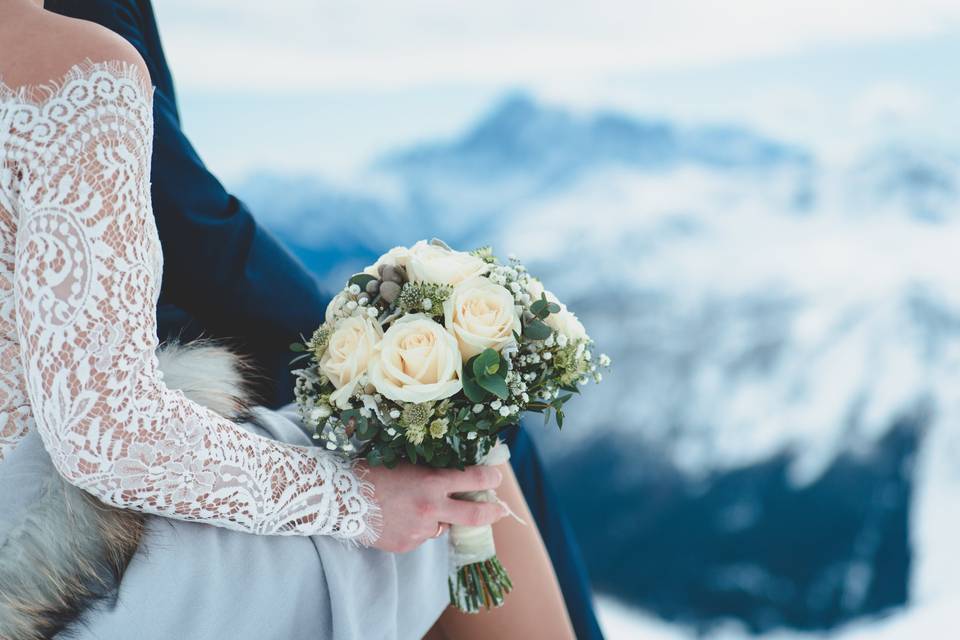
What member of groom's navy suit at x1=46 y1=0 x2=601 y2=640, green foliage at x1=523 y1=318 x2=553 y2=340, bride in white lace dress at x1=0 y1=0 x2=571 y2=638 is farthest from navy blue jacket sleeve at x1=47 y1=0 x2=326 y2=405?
green foliage at x1=523 y1=318 x2=553 y2=340

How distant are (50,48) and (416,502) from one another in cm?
63

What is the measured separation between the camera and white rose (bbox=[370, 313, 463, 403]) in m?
0.95

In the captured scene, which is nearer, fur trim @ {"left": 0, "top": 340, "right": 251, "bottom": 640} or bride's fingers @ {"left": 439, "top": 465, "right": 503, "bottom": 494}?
fur trim @ {"left": 0, "top": 340, "right": 251, "bottom": 640}

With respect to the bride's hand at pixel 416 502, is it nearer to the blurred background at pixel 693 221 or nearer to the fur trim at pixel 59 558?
the fur trim at pixel 59 558

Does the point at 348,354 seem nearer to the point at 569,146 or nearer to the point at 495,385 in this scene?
the point at 495,385

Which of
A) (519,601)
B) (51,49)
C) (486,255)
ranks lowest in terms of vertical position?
(519,601)

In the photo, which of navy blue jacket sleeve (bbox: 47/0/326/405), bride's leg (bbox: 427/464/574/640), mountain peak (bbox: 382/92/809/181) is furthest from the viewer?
mountain peak (bbox: 382/92/809/181)

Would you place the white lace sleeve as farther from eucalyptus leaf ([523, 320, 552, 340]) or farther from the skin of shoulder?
eucalyptus leaf ([523, 320, 552, 340])

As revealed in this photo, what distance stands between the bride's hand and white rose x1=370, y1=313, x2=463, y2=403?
0.15 metres

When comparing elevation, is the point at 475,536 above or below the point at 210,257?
below

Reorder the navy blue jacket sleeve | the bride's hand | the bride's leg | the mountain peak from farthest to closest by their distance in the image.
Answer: the mountain peak, the navy blue jacket sleeve, the bride's leg, the bride's hand

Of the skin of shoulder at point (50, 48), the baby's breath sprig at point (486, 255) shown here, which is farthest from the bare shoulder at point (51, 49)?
the baby's breath sprig at point (486, 255)

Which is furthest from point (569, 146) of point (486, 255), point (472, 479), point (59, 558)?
point (59, 558)

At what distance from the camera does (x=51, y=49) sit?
0.88 m
